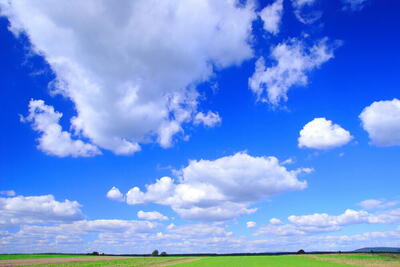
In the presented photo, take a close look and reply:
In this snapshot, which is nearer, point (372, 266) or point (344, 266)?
point (372, 266)

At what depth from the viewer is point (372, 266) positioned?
6631 cm

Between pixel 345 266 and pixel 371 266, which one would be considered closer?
pixel 371 266

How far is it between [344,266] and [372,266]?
7.01 m

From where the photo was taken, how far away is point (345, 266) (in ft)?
237

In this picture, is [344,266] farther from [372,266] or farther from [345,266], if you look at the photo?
[372,266]

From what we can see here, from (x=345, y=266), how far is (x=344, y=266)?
26cm

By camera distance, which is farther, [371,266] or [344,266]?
[344,266]

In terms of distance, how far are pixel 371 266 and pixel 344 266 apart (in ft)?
22.9

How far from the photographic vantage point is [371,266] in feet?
217

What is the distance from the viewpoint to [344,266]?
236 ft

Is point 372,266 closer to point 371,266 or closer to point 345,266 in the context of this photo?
point 371,266

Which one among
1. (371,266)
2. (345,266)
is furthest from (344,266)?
(371,266)

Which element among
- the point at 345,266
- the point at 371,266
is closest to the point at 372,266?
the point at 371,266
